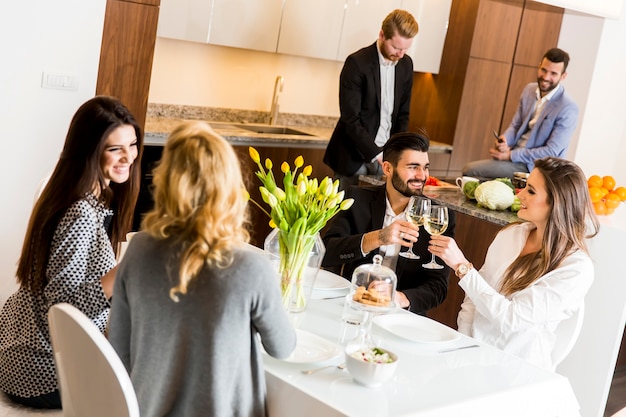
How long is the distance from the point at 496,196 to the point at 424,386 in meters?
2.07

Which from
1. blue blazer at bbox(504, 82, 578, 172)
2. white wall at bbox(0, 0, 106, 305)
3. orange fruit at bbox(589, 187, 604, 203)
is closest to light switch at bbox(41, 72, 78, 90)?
white wall at bbox(0, 0, 106, 305)

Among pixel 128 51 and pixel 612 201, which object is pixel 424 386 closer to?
pixel 612 201

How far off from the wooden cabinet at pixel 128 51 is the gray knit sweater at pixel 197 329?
244 cm

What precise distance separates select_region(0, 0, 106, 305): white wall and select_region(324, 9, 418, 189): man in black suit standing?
1404 millimetres

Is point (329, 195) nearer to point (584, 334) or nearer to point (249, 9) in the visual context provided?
point (584, 334)

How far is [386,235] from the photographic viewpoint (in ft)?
9.50

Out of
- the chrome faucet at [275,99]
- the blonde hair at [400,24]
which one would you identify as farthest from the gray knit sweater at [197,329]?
the chrome faucet at [275,99]

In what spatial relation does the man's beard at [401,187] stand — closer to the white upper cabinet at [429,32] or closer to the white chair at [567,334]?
the white chair at [567,334]

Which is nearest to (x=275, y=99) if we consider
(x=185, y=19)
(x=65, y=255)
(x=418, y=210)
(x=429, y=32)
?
(x=185, y=19)

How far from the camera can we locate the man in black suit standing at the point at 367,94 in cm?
466

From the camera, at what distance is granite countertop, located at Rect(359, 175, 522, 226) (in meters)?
3.89

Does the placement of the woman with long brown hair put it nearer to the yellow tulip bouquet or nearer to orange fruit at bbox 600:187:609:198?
the yellow tulip bouquet

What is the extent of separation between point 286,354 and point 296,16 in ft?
12.3

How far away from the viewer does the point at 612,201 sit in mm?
3797
